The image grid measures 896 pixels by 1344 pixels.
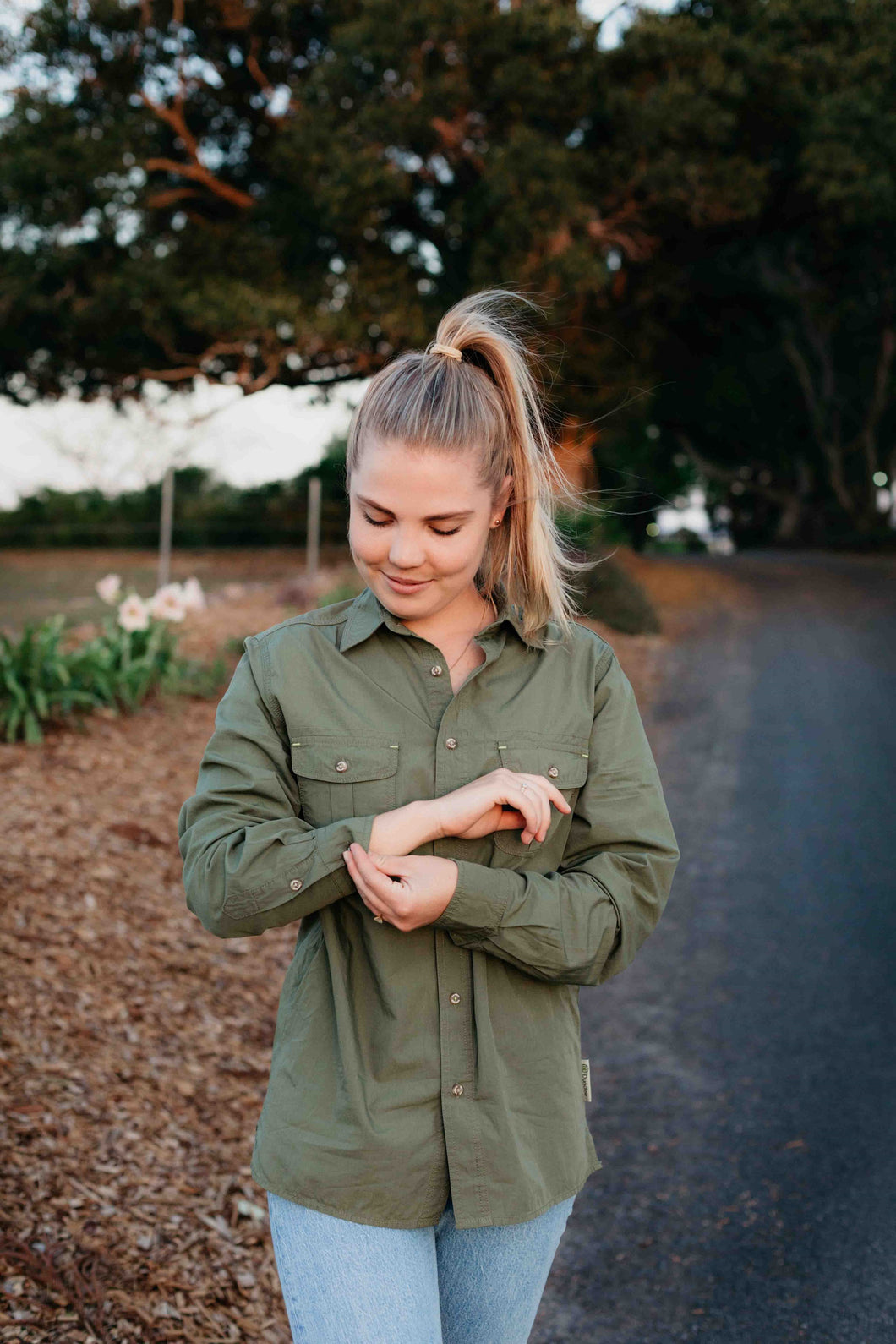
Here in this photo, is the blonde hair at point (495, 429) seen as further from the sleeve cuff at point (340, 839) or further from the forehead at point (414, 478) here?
the sleeve cuff at point (340, 839)

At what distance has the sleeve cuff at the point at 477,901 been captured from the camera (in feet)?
4.80

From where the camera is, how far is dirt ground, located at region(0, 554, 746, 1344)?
2.62m

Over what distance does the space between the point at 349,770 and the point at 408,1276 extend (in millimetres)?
653

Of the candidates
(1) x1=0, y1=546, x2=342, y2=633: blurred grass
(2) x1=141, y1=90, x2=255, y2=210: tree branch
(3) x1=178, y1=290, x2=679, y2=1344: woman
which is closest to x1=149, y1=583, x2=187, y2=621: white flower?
(1) x1=0, y1=546, x2=342, y2=633: blurred grass

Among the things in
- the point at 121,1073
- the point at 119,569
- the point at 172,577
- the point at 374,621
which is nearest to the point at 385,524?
the point at 374,621

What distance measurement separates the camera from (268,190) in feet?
45.7

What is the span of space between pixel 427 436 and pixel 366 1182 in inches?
38.2

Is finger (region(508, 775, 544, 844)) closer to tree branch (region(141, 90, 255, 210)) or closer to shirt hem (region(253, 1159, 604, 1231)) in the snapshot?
shirt hem (region(253, 1159, 604, 1231))

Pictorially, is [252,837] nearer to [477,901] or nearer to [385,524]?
[477,901]

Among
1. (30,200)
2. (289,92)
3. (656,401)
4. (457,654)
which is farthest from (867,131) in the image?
(457,654)

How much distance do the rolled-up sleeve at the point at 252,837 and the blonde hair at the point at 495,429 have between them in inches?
15.3

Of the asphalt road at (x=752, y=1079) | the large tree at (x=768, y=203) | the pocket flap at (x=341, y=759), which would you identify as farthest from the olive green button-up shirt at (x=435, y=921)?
the large tree at (x=768, y=203)

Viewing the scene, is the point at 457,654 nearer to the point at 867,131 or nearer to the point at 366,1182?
the point at 366,1182

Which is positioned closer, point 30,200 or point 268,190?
point 30,200
